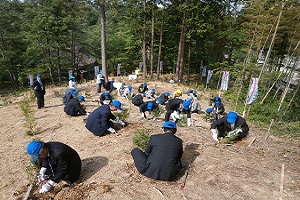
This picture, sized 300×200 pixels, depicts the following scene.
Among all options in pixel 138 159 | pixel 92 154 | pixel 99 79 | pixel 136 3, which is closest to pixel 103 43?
pixel 99 79

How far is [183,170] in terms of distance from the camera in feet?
13.2

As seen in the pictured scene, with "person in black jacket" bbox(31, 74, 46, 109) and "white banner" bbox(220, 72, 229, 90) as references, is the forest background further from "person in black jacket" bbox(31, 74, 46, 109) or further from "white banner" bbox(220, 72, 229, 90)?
"person in black jacket" bbox(31, 74, 46, 109)

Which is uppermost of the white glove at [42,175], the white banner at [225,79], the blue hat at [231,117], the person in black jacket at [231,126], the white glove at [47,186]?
the white banner at [225,79]

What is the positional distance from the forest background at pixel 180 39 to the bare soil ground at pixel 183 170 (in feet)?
17.2

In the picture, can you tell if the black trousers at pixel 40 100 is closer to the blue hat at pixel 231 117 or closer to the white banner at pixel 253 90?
the blue hat at pixel 231 117

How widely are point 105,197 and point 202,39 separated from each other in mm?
18638

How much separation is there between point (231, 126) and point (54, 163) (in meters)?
4.35

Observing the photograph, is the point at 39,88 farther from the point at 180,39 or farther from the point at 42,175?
the point at 180,39

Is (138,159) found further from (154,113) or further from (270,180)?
(154,113)

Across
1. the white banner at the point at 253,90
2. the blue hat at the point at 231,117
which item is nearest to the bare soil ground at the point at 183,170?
the blue hat at the point at 231,117

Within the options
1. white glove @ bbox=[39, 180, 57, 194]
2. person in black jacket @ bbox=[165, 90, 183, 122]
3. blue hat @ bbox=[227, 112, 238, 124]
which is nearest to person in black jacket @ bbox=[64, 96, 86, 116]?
person in black jacket @ bbox=[165, 90, 183, 122]

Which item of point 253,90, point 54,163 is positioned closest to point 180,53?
point 253,90

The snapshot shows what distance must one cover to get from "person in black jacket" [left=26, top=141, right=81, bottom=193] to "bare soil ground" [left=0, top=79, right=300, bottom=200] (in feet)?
0.62

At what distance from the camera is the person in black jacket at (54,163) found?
10.9ft
